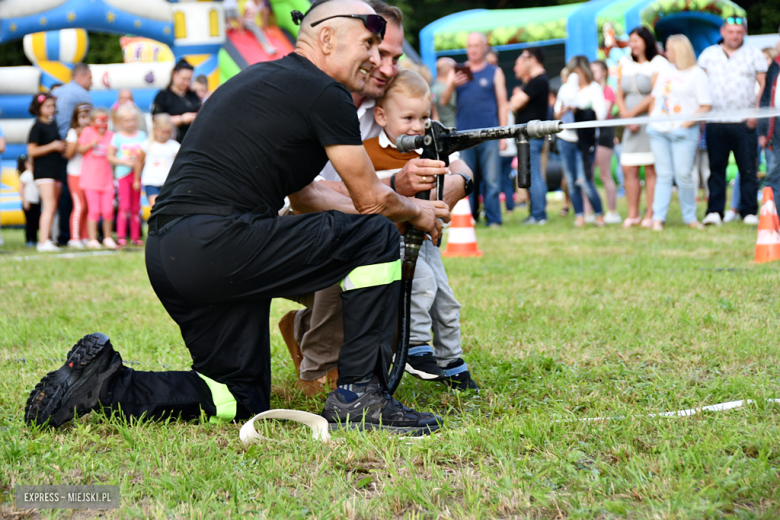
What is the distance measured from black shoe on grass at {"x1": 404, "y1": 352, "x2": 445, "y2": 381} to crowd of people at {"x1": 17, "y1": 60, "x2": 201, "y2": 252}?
22.3ft

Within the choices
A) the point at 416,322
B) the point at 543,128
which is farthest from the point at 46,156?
the point at 543,128

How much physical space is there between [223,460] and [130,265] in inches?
228

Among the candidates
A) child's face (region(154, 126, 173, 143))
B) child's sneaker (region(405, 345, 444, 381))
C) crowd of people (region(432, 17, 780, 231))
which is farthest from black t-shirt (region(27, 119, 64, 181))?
child's sneaker (region(405, 345, 444, 381))

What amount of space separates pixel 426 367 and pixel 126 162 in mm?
7550

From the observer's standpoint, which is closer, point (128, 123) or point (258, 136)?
point (258, 136)

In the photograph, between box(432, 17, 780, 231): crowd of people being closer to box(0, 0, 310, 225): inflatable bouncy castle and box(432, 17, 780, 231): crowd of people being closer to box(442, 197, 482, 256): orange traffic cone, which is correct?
box(442, 197, 482, 256): orange traffic cone

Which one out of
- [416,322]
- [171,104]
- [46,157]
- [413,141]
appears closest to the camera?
[413,141]

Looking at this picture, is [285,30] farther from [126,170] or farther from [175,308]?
[175,308]

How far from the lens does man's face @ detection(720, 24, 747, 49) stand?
30.1ft

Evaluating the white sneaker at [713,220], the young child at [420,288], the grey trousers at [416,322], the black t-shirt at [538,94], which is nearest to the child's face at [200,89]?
the black t-shirt at [538,94]

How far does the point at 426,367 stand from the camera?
3447 mm

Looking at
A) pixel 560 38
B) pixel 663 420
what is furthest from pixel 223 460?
pixel 560 38

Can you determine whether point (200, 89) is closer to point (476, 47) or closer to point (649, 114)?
point (476, 47)

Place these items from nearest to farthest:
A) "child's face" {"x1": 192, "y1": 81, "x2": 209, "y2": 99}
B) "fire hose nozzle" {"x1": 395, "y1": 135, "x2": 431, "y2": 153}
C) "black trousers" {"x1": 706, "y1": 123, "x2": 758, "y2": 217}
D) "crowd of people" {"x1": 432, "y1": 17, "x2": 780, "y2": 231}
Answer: "fire hose nozzle" {"x1": 395, "y1": 135, "x2": 431, "y2": 153}, "crowd of people" {"x1": 432, "y1": 17, "x2": 780, "y2": 231}, "black trousers" {"x1": 706, "y1": 123, "x2": 758, "y2": 217}, "child's face" {"x1": 192, "y1": 81, "x2": 209, "y2": 99}
